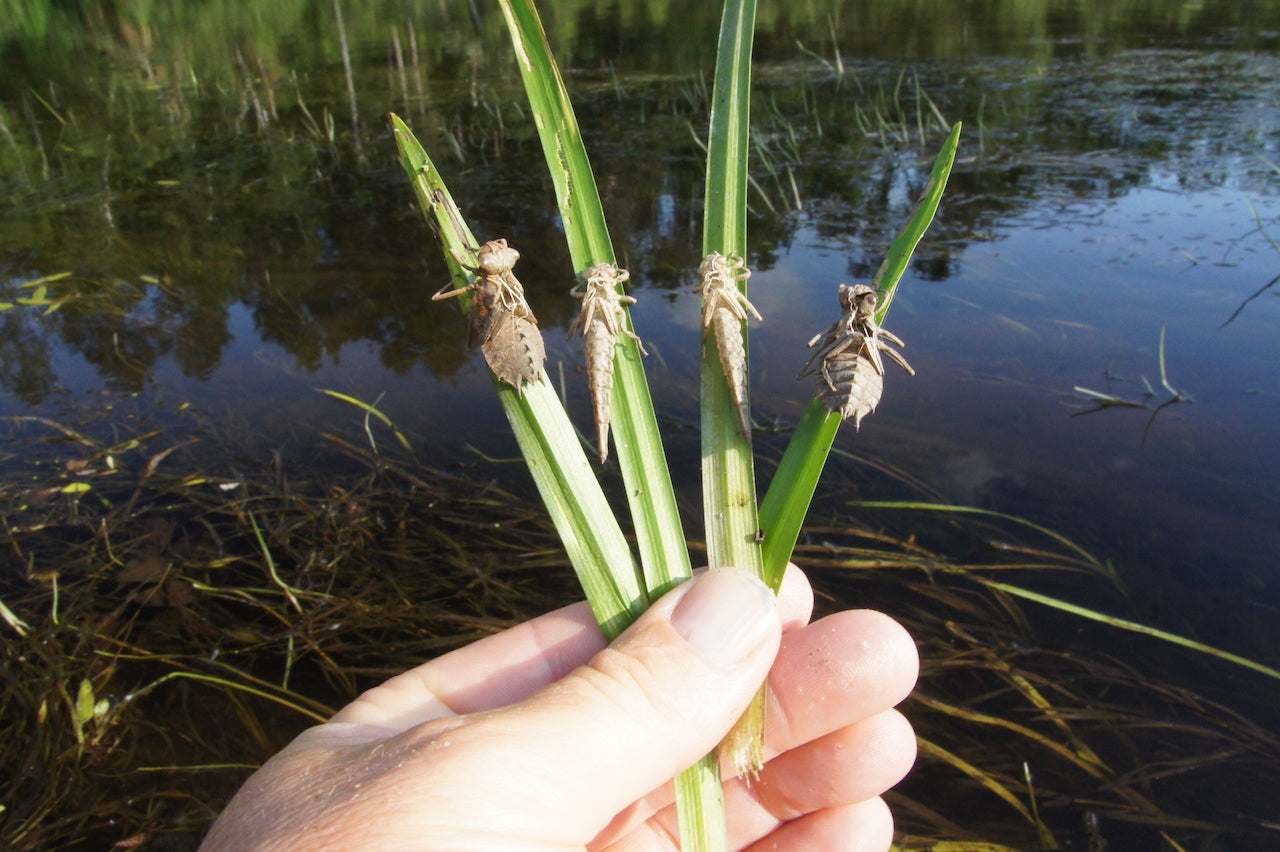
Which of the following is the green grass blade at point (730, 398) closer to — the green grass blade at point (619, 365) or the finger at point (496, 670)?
the green grass blade at point (619, 365)

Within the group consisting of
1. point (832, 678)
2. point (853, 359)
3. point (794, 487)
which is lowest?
point (832, 678)

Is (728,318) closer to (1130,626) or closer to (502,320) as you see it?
(502,320)

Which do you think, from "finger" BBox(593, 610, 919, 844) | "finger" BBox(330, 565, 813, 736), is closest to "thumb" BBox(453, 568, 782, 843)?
"finger" BBox(593, 610, 919, 844)

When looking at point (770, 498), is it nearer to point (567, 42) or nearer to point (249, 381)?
point (249, 381)

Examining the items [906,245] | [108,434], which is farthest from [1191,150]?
[108,434]

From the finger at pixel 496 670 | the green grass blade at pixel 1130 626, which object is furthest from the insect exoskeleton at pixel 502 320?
the green grass blade at pixel 1130 626

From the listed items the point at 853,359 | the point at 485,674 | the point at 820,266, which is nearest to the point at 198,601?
the point at 485,674
